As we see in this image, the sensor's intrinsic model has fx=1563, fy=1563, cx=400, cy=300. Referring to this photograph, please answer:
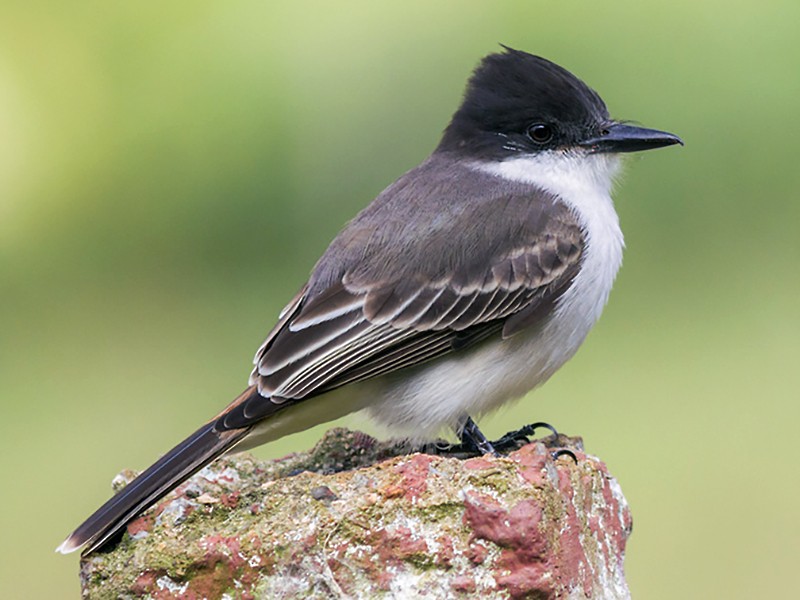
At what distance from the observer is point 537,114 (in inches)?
189

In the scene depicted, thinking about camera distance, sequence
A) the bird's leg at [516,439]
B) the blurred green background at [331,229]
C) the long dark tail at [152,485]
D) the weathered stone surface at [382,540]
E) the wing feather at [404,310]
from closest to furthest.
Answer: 1. the weathered stone surface at [382,540]
2. the long dark tail at [152,485]
3. the wing feather at [404,310]
4. the bird's leg at [516,439]
5. the blurred green background at [331,229]

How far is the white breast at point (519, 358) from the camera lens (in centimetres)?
434

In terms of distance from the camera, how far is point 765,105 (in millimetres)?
8242

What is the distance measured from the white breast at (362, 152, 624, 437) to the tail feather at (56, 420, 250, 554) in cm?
53

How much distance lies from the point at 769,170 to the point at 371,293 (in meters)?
4.35

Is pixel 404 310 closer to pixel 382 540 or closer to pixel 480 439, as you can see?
pixel 480 439

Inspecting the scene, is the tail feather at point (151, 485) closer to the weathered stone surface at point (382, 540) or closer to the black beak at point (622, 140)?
the weathered stone surface at point (382, 540)

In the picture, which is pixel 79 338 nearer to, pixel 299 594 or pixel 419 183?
pixel 419 183

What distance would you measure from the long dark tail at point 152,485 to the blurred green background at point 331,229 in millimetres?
2367

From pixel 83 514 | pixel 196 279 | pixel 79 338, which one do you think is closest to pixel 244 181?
pixel 196 279

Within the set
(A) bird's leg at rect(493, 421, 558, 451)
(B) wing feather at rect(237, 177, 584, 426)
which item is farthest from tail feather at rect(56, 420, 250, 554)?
(A) bird's leg at rect(493, 421, 558, 451)

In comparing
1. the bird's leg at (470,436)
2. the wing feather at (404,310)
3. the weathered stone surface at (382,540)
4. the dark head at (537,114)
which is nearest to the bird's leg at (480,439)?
the bird's leg at (470,436)

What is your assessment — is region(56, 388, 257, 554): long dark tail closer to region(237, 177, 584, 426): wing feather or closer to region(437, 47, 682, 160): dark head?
region(237, 177, 584, 426): wing feather

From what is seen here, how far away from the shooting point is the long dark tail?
12.2 feet
